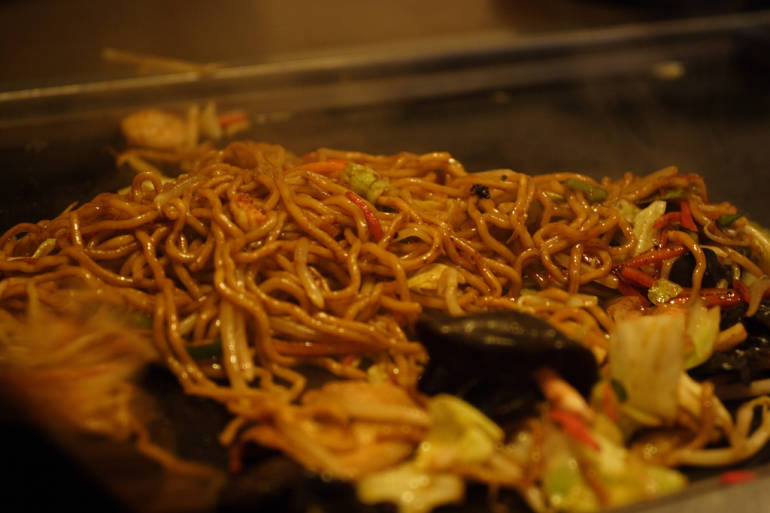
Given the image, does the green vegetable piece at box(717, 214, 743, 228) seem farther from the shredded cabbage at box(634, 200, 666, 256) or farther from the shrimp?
the shrimp

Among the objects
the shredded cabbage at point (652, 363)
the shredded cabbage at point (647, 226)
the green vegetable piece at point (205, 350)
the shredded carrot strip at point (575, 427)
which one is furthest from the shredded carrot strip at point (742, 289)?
the green vegetable piece at point (205, 350)

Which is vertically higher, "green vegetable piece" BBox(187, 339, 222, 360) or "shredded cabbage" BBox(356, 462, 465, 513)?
"green vegetable piece" BBox(187, 339, 222, 360)

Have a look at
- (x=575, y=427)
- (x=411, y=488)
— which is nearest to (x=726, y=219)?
(x=575, y=427)

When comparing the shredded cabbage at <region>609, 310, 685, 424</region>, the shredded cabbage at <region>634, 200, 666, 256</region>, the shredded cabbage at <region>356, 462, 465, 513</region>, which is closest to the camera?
the shredded cabbage at <region>356, 462, 465, 513</region>

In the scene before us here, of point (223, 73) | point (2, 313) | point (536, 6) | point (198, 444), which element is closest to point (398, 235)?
point (198, 444)

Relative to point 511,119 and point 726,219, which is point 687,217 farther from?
point 511,119

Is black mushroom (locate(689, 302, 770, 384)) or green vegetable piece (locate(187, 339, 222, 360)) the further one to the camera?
black mushroom (locate(689, 302, 770, 384))

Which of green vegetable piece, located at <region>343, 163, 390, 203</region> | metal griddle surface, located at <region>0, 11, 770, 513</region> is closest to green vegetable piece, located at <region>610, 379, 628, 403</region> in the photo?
green vegetable piece, located at <region>343, 163, 390, 203</region>
